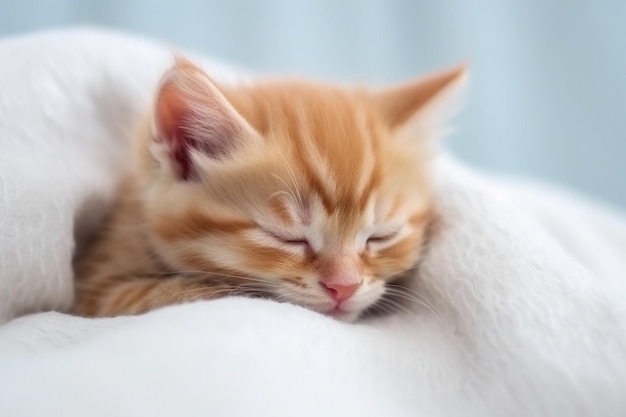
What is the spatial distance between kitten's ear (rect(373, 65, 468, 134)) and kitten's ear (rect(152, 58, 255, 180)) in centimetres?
28

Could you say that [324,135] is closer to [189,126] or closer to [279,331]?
[189,126]

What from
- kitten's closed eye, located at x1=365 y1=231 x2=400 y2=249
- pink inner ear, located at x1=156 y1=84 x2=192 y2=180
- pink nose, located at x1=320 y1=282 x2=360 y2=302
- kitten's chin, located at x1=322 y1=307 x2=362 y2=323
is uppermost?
pink inner ear, located at x1=156 y1=84 x2=192 y2=180

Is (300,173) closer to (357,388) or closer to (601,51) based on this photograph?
(357,388)

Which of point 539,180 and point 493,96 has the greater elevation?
point 493,96

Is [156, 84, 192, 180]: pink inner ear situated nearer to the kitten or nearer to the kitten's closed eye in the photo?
the kitten

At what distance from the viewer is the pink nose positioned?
2.60 ft

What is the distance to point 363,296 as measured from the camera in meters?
0.83

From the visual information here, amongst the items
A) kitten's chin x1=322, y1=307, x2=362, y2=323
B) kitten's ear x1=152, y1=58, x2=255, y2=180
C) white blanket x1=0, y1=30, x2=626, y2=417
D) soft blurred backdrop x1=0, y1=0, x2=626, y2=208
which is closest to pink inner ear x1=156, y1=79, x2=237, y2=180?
kitten's ear x1=152, y1=58, x2=255, y2=180

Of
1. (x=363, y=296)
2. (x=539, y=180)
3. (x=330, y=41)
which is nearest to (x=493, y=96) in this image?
(x=539, y=180)

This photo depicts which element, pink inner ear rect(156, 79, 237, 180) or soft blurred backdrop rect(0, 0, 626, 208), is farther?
soft blurred backdrop rect(0, 0, 626, 208)

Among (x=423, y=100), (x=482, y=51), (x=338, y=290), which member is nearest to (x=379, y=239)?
(x=338, y=290)

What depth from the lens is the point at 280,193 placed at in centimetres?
80

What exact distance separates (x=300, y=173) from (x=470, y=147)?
49.9 inches

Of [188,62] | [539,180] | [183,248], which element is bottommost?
[539,180]
